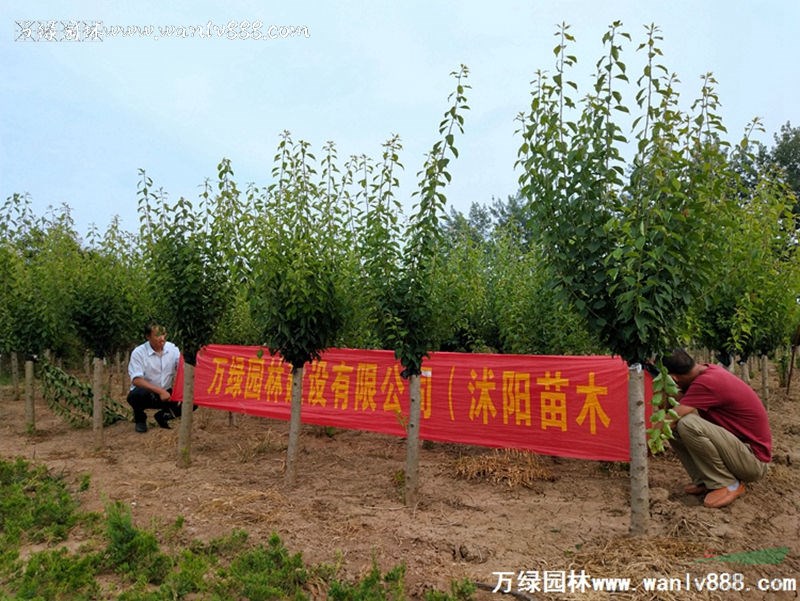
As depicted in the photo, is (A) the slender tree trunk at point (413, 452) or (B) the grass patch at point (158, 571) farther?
(A) the slender tree trunk at point (413, 452)

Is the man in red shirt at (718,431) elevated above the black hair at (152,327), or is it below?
below

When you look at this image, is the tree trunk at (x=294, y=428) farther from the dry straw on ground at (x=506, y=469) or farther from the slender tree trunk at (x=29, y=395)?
the slender tree trunk at (x=29, y=395)

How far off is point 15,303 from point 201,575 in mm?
7397

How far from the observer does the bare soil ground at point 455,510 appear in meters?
4.13

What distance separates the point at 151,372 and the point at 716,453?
8.07 metres

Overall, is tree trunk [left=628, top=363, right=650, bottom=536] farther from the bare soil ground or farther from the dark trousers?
the dark trousers

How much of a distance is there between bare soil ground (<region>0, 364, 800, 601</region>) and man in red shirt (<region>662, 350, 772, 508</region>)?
0.77ft

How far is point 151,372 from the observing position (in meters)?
9.34

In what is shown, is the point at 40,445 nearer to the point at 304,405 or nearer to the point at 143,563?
the point at 304,405

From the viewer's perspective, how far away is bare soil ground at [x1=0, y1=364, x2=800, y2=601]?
413cm

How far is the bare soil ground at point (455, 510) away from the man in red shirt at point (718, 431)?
0.24m

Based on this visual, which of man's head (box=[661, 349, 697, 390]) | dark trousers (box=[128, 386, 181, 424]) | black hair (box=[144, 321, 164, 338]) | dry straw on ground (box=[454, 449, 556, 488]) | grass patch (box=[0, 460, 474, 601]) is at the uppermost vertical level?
black hair (box=[144, 321, 164, 338])

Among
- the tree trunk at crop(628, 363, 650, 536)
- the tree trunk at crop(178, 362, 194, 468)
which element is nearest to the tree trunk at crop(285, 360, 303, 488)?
the tree trunk at crop(178, 362, 194, 468)

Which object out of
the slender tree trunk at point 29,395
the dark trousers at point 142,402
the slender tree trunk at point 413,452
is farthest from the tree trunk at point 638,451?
the slender tree trunk at point 29,395
